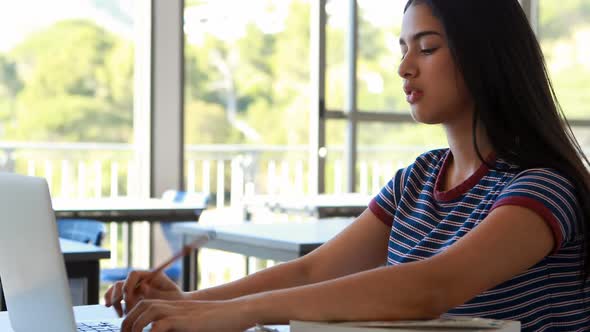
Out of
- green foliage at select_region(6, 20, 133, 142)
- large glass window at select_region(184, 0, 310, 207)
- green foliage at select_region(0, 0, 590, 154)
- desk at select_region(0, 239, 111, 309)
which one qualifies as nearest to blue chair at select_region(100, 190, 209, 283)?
desk at select_region(0, 239, 111, 309)

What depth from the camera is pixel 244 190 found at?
6770mm

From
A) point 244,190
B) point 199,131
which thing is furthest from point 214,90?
point 244,190

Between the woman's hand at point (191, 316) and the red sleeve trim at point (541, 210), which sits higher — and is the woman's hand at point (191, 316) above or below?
below

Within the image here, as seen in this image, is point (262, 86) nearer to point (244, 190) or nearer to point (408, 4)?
point (244, 190)

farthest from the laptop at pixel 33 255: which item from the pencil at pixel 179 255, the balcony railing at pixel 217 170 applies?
the balcony railing at pixel 217 170

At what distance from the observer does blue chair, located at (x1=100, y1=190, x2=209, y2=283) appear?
4180 millimetres

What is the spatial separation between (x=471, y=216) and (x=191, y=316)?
48 centimetres

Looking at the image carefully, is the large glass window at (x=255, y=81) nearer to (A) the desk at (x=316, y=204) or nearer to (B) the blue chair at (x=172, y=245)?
(A) the desk at (x=316, y=204)

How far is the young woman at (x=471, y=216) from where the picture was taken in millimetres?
1185

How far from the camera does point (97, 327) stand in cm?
140

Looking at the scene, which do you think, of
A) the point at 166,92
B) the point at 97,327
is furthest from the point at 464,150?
the point at 166,92

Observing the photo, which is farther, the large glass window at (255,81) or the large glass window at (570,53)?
the large glass window at (255,81)

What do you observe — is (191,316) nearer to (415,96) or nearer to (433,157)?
(415,96)

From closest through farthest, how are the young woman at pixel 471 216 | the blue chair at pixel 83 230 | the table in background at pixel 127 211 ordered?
the young woman at pixel 471 216 → the blue chair at pixel 83 230 → the table in background at pixel 127 211
